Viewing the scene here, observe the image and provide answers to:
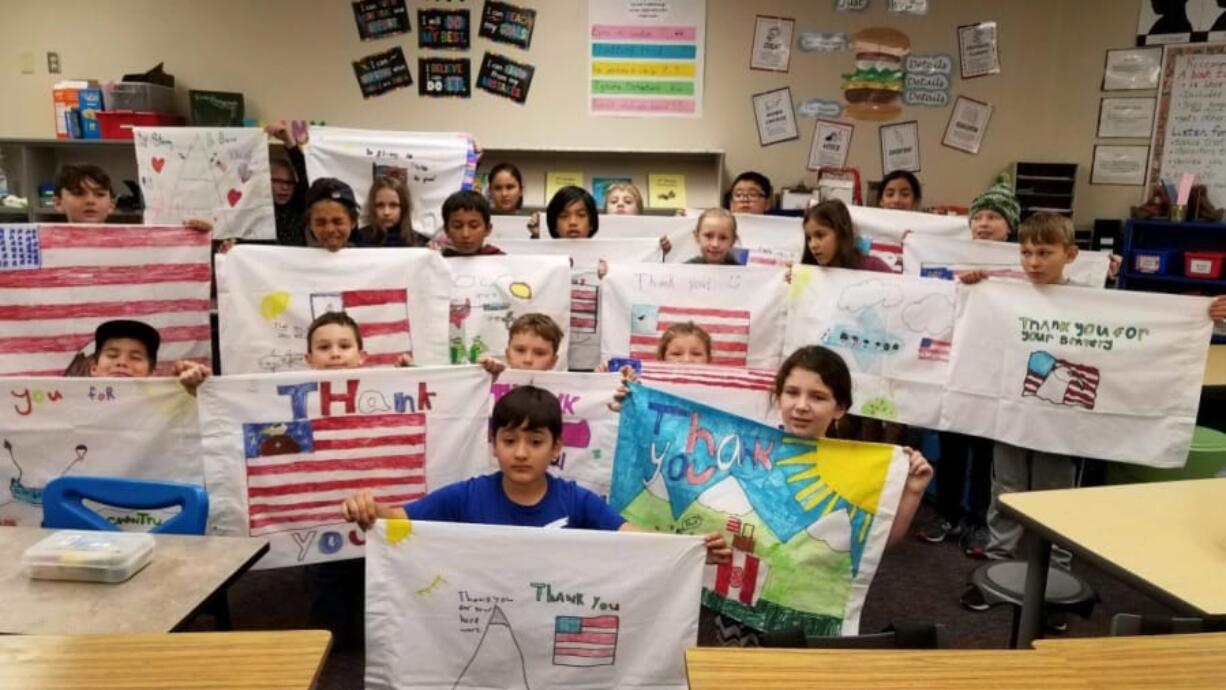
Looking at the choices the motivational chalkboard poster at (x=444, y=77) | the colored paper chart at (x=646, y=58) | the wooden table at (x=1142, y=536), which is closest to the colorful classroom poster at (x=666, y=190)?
the colored paper chart at (x=646, y=58)

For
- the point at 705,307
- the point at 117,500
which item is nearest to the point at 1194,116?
the point at 705,307

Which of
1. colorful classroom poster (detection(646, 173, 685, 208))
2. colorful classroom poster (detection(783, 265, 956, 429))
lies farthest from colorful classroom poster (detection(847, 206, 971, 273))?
colorful classroom poster (detection(646, 173, 685, 208))

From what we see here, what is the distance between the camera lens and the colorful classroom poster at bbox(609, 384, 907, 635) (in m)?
2.01

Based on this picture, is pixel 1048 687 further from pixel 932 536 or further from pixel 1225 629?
pixel 932 536

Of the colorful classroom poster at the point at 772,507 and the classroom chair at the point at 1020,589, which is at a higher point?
the colorful classroom poster at the point at 772,507

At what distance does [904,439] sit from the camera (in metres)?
4.08

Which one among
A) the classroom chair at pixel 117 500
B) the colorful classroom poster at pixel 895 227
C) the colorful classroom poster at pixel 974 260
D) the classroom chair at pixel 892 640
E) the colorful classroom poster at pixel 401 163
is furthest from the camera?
the colorful classroom poster at pixel 401 163

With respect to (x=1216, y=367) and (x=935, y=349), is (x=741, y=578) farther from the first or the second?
(x=1216, y=367)

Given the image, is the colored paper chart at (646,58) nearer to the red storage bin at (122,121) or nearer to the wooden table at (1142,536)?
the red storage bin at (122,121)

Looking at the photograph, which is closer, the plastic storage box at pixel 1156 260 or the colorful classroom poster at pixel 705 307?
the colorful classroom poster at pixel 705 307

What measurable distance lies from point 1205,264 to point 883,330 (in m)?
3.63

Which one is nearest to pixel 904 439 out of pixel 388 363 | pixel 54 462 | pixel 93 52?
pixel 388 363

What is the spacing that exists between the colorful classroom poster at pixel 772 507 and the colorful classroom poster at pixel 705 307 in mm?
1483

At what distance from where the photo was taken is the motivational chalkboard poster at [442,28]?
6.12m
